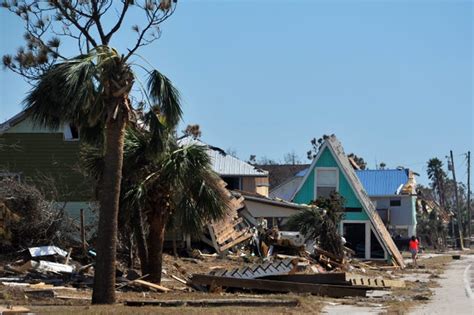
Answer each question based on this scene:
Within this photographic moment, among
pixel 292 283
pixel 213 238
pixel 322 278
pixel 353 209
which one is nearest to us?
pixel 292 283

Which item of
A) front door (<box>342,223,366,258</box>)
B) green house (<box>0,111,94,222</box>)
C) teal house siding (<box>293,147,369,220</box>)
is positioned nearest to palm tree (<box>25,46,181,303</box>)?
green house (<box>0,111,94,222</box>)

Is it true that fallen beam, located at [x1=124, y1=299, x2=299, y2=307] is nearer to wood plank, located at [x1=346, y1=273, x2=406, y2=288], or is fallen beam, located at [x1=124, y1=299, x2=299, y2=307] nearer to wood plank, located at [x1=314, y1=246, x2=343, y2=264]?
wood plank, located at [x1=346, y1=273, x2=406, y2=288]

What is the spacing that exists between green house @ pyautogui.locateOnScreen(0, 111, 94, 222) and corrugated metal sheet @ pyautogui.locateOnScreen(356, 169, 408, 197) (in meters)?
35.2

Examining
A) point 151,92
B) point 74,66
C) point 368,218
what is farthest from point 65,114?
point 368,218

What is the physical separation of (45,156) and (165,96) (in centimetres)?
1590

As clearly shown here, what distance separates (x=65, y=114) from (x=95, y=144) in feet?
11.8

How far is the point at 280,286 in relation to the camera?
73.9 ft

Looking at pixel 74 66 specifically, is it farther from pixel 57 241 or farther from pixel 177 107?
pixel 57 241

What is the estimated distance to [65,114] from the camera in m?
17.7

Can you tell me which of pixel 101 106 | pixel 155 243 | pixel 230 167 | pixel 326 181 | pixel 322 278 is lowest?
pixel 322 278

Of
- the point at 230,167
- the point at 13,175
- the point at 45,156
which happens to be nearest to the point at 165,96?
the point at 13,175

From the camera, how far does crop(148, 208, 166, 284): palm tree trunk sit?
22500 millimetres

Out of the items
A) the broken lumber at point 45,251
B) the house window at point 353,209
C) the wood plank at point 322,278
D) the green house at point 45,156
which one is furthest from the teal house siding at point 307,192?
the wood plank at point 322,278

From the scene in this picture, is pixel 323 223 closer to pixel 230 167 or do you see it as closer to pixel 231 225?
pixel 231 225
